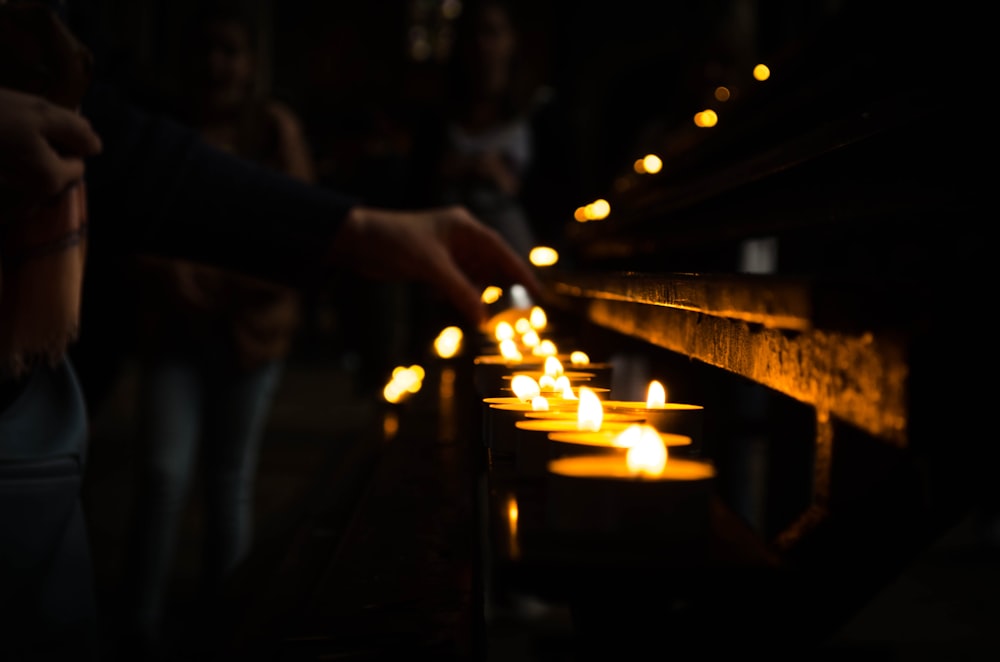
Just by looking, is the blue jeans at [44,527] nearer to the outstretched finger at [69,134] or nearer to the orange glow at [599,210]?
the outstretched finger at [69,134]

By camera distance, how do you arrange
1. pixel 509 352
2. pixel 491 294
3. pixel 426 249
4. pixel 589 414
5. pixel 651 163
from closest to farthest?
pixel 589 414
pixel 509 352
pixel 426 249
pixel 491 294
pixel 651 163

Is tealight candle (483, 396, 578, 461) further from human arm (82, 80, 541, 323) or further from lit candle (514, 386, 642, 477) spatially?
human arm (82, 80, 541, 323)

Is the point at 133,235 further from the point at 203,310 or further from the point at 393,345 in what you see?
the point at 393,345

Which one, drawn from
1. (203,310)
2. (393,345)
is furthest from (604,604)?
(393,345)

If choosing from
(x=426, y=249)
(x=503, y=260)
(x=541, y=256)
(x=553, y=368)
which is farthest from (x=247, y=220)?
(x=541, y=256)

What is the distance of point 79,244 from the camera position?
163 centimetres

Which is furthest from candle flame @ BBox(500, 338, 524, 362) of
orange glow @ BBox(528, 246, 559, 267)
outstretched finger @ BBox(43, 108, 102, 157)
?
orange glow @ BBox(528, 246, 559, 267)

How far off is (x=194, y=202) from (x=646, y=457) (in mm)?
1544

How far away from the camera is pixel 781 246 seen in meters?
2.26

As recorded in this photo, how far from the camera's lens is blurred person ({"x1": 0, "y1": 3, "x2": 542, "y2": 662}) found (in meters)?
1.51

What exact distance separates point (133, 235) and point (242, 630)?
1071 millimetres

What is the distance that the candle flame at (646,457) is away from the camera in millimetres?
568

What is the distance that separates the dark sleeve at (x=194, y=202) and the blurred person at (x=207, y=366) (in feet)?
4.63

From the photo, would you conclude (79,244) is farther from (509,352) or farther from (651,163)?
(651,163)
